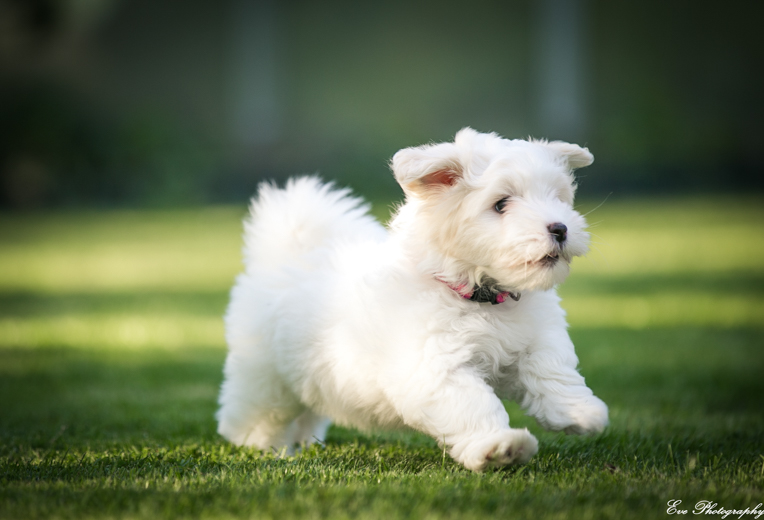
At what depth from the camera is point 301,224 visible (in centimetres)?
436

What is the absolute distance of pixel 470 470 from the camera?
3281mm

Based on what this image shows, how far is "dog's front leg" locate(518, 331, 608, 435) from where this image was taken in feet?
10.3

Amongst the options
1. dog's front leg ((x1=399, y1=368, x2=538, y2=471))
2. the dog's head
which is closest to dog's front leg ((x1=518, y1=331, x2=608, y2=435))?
dog's front leg ((x1=399, y1=368, x2=538, y2=471))

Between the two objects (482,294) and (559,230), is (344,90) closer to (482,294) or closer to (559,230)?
(482,294)

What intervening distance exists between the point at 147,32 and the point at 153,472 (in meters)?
25.6

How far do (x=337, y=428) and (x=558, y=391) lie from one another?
214cm

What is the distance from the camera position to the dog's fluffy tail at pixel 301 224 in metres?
4.34

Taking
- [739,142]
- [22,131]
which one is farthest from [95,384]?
[739,142]

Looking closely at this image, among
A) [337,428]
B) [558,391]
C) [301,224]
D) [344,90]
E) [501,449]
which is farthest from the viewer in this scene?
[344,90]

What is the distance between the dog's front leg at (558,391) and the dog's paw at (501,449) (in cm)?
23

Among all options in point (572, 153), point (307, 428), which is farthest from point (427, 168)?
point (307, 428)

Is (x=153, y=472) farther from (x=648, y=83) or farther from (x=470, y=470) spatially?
(x=648, y=83)

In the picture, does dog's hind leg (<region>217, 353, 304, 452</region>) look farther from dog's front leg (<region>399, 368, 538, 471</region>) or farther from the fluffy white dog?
dog's front leg (<region>399, 368, 538, 471</region>)

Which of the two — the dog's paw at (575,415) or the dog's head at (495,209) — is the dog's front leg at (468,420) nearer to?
the dog's paw at (575,415)
